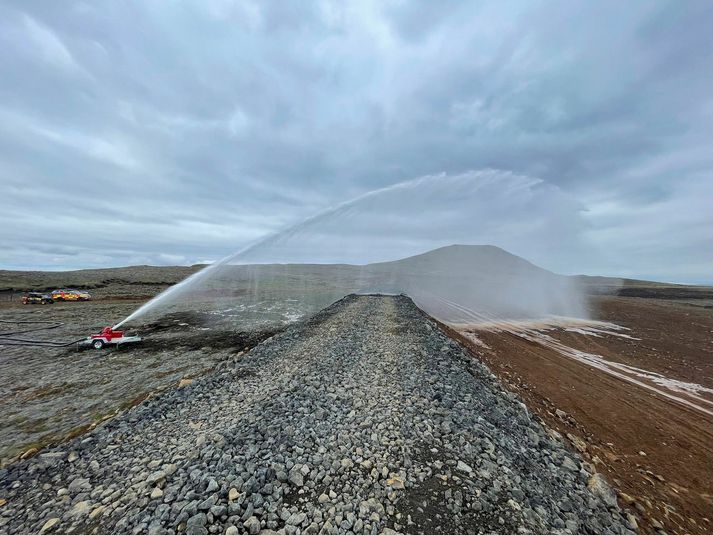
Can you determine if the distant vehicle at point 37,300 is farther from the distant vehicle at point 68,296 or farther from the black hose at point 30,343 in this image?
the black hose at point 30,343

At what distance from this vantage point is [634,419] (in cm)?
1103

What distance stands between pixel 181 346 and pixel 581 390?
20.2 m

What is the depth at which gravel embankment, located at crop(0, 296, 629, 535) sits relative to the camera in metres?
4.48

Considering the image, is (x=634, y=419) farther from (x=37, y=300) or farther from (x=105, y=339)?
(x=37, y=300)

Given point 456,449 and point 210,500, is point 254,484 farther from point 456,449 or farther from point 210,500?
point 456,449

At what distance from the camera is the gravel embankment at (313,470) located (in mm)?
4480

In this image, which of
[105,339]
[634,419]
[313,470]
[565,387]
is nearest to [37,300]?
[105,339]

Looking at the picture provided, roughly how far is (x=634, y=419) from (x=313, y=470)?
12181 mm

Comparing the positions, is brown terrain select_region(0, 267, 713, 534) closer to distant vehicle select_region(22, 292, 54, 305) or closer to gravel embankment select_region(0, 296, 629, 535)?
gravel embankment select_region(0, 296, 629, 535)

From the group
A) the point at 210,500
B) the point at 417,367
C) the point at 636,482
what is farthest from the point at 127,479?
the point at 636,482

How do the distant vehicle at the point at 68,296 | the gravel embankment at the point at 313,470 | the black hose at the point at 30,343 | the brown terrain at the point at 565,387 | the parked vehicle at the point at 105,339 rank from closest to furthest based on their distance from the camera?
1. the gravel embankment at the point at 313,470
2. the brown terrain at the point at 565,387
3. the parked vehicle at the point at 105,339
4. the black hose at the point at 30,343
5. the distant vehicle at the point at 68,296

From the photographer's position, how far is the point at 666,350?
22.4 meters

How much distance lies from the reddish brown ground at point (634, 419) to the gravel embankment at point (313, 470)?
1.72 m

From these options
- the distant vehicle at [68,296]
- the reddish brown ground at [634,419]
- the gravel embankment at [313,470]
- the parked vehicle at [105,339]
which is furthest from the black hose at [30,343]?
the reddish brown ground at [634,419]
